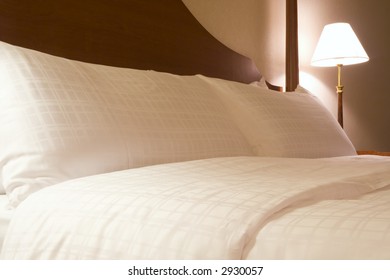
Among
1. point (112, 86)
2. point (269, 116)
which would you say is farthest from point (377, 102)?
point (112, 86)

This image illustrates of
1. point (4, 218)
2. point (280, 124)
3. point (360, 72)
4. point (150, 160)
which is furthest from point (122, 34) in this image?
point (360, 72)

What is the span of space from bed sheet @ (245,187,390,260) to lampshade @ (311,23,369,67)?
2.00m

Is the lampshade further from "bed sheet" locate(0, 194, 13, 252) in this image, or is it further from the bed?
"bed sheet" locate(0, 194, 13, 252)

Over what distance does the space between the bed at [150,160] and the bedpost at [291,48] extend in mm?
840

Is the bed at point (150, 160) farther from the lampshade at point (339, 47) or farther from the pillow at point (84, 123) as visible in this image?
the lampshade at point (339, 47)

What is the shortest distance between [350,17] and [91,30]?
2.08 metres

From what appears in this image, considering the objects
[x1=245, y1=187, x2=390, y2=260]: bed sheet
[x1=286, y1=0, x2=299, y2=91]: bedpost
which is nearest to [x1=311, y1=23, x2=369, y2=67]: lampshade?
[x1=286, y1=0, x2=299, y2=91]: bedpost

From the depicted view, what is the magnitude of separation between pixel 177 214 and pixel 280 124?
96cm

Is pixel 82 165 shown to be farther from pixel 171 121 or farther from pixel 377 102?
pixel 377 102

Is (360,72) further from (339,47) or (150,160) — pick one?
(150,160)

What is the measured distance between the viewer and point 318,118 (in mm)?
1718

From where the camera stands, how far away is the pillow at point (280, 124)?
1.47 meters

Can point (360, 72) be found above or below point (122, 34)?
below

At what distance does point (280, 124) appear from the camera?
1.52m
